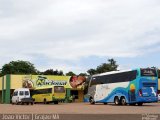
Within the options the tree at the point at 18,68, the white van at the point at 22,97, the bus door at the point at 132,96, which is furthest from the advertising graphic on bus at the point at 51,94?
the tree at the point at 18,68

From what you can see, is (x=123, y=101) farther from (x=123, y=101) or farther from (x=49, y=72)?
(x=49, y=72)

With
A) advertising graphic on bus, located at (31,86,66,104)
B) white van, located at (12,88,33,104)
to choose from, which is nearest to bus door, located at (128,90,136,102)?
advertising graphic on bus, located at (31,86,66,104)

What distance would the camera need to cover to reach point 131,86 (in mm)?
38188

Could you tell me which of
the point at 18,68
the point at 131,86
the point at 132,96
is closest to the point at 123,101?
the point at 132,96

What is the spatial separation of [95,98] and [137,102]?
8490mm

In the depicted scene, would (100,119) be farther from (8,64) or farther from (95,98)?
(8,64)

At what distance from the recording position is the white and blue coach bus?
123 ft

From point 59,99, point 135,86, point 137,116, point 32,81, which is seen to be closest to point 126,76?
point 135,86

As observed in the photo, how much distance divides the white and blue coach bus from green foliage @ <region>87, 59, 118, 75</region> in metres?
67.7

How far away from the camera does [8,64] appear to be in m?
112

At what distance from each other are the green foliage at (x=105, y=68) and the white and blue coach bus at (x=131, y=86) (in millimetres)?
67702

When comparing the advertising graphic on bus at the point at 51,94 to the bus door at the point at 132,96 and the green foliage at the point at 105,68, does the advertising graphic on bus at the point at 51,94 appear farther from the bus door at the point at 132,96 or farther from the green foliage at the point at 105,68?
the green foliage at the point at 105,68

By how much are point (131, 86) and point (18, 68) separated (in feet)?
250

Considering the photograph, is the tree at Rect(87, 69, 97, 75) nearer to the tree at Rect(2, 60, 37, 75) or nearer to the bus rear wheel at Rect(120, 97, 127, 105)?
the tree at Rect(2, 60, 37, 75)
